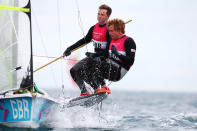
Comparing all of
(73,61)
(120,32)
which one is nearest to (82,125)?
(73,61)

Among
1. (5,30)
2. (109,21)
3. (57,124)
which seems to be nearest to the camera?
(109,21)

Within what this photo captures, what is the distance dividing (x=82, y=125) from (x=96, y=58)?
2.01 meters

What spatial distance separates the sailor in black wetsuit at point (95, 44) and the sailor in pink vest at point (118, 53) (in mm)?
199

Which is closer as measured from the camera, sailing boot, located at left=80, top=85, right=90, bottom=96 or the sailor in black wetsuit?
the sailor in black wetsuit

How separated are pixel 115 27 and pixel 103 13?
426 millimetres

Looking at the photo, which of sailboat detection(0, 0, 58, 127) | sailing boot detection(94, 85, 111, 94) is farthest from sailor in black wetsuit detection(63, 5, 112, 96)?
sailboat detection(0, 0, 58, 127)

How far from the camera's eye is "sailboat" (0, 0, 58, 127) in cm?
560

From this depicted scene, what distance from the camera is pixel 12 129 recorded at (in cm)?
570

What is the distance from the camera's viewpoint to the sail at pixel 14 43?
19.4 feet

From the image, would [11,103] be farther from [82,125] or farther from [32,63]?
[82,125]

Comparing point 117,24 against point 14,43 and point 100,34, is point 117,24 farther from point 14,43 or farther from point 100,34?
point 14,43

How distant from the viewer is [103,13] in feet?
17.8

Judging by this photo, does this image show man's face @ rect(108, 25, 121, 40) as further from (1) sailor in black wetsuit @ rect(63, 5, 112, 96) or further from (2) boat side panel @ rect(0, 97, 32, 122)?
(2) boat side panel @ rect(0, 97, 32, 122)

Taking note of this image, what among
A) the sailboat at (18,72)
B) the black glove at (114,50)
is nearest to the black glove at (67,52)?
the sailboat at (18,72)
